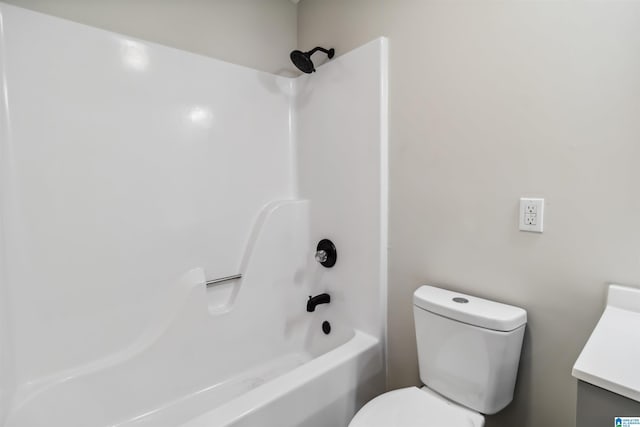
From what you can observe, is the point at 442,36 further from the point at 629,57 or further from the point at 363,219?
the point at 363,219

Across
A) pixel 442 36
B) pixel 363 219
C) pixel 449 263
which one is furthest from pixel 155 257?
Result: pixel 442 36

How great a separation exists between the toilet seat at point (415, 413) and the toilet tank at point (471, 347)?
2.1 inches

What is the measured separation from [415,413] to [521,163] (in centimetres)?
93

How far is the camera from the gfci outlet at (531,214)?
102cm

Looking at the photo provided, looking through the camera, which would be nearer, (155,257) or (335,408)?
(335,408)

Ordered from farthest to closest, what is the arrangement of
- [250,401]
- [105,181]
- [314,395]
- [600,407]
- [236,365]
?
[236,365]
[105,181]
[314,395]
[250,401]
[600,407]

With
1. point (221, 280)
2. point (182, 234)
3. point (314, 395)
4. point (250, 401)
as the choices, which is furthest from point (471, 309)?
point (182, 234)

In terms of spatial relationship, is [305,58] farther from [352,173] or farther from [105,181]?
[105,181]

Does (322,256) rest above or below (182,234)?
below

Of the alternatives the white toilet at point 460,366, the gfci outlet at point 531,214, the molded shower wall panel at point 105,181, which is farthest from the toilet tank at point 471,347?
the molded shower wall panel at point 105,181

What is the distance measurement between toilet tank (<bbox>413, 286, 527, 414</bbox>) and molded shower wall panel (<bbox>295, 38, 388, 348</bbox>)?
0.35 m

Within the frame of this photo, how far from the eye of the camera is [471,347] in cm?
105

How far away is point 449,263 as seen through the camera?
4.17 feet

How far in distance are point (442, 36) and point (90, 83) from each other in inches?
57.6
